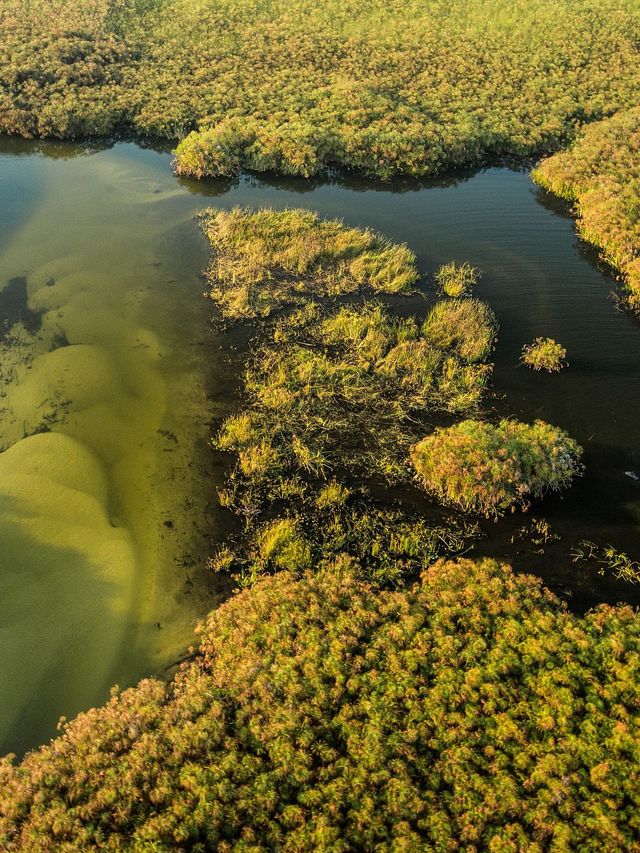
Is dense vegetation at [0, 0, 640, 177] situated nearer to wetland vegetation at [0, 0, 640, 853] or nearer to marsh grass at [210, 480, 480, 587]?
wetland vegetation at [0, 0, 640, 853]

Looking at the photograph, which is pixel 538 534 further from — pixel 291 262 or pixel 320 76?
pixel 320 76

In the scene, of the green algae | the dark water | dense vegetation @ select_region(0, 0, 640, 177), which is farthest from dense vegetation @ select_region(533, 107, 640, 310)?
the green algae

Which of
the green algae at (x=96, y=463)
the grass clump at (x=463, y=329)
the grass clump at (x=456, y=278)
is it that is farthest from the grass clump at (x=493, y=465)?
the grass clump at (x=456, y=278)

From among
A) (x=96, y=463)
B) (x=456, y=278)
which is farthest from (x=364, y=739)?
(x=456, y=278)

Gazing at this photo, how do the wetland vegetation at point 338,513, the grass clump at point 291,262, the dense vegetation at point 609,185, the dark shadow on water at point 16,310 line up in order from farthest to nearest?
the dense vegetation at point 609,185
the grass clump at point 291,262
the dark shadow on water at point 16,310
the wetland vegetation at point 338,513

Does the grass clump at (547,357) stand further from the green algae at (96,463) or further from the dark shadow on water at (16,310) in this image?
the dark shadow on water at (16,310)

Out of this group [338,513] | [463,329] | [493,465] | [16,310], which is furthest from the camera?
[16,310]
